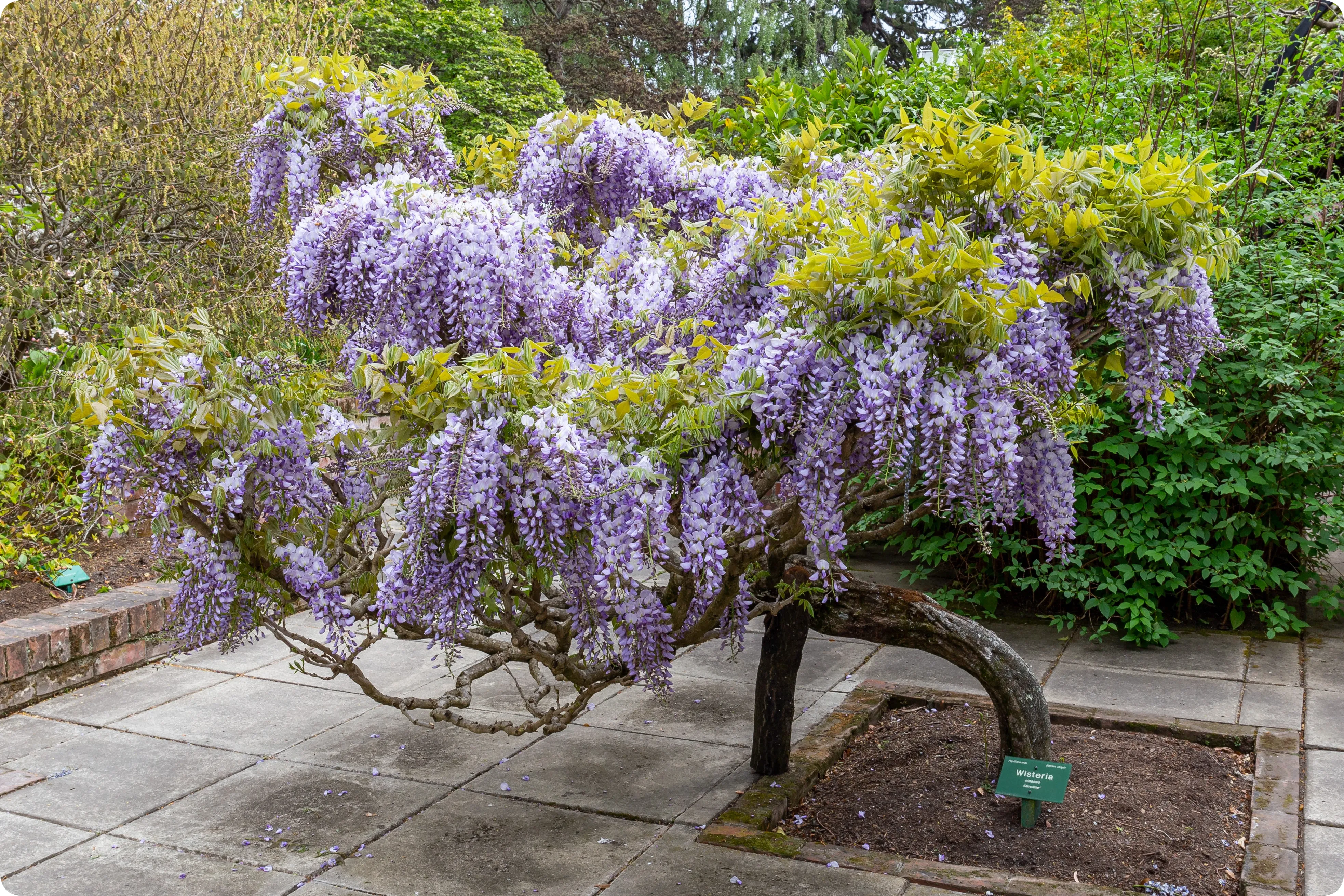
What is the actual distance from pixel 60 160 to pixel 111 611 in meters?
2.76

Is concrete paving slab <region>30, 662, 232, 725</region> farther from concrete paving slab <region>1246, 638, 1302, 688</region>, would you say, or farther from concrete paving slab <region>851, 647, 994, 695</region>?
concrete paving slab <region>1246, 638, 1302, 688</region>

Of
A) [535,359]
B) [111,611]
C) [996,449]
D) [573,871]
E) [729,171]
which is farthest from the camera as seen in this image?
[111,611]

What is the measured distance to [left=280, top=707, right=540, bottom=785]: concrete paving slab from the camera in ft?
15.2

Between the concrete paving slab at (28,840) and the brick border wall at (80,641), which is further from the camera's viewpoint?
the brick border wall at (80,641)

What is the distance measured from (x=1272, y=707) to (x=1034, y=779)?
6.36 ft

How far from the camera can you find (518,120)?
17.1m

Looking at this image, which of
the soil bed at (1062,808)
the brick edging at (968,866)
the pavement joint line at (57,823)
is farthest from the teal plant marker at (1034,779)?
the pavement joint line at (57,823)

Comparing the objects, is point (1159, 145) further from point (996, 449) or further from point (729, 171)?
point (996, 449)

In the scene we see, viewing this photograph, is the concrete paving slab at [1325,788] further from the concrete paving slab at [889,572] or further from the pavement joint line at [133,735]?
the pavement joint line at [133,735]

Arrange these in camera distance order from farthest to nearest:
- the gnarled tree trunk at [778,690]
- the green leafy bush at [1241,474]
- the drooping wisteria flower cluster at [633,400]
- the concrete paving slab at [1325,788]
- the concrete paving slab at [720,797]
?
1. the green leafy bush at [1241,474]
2. the gnarled tree trunk at [778,690]
3. the concrete paving slab at [720,797]
4. the concrete paving slab at [1325,788]
5. the drooping wisteria flower cluster at [633,400]

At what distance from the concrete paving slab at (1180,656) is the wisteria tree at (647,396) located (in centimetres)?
203

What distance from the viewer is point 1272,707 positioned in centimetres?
513

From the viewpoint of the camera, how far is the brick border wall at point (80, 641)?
5309 mm

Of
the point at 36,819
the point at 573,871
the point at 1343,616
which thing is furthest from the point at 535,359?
the point at 1343,616
